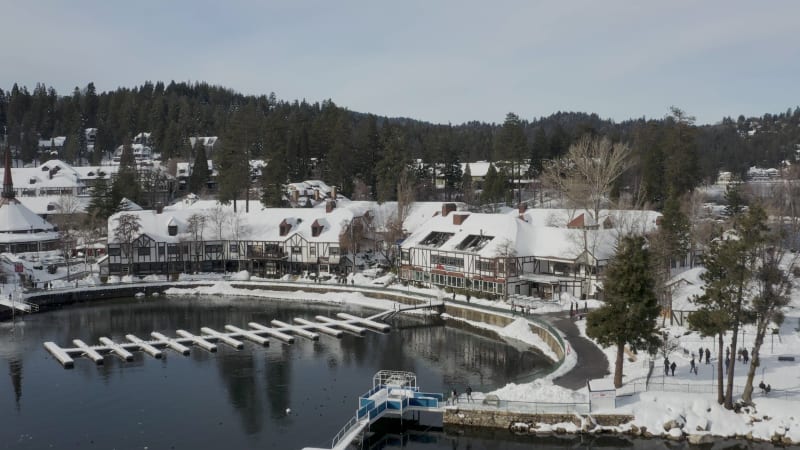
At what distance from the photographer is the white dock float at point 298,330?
1638 inches

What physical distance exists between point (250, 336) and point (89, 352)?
8.65 meters

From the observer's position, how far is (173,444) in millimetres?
25125

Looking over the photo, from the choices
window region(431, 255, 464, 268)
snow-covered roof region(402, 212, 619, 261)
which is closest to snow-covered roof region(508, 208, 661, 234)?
snow-covered roof region(402, 212, 619, 261)

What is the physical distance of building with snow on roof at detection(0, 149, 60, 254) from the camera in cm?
6788

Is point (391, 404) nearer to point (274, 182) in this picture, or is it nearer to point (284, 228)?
point (284, 228)

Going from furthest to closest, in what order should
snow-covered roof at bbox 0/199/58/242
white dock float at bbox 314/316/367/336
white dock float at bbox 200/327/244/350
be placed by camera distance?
snow-covered roof at bbox 0/199/58/242 → white dock float at bbox 314/316/367/336 → white dock float at bbox 200/327/244/350

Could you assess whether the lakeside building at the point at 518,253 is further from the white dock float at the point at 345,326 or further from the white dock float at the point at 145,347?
the white dock float at the point at 145,347

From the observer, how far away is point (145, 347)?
3922cm

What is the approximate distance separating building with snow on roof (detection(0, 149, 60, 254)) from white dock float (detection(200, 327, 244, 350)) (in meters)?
34.6

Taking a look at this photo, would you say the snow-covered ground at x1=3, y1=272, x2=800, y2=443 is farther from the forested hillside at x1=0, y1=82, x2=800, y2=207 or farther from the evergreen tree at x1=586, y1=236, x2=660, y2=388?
the forested hillside at x1=0, y1=82, x2=800, y2=207

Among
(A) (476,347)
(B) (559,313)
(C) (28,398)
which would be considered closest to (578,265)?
(B) (559,313)

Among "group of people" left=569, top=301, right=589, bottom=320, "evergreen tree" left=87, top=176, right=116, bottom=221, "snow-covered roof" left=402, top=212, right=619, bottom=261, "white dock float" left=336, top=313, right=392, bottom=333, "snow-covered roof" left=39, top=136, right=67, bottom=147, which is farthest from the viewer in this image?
"snow-covered roof" left=39, top=136, right=67, bottom=147

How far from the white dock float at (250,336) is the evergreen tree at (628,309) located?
1980 cm

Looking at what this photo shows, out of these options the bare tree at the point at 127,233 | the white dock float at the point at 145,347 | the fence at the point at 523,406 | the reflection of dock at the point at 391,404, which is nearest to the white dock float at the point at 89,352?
the white dock float at the point at 145,347
